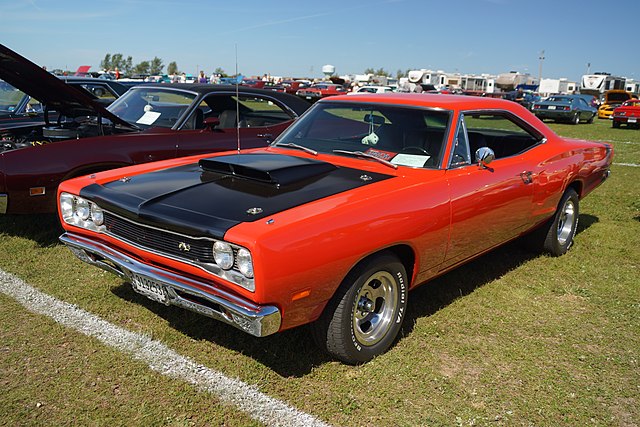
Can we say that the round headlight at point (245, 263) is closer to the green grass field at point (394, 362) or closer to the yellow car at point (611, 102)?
the green grass field at point (394, 362)

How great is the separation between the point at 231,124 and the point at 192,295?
3.67 meters

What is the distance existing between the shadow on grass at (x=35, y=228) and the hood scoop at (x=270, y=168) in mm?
2428

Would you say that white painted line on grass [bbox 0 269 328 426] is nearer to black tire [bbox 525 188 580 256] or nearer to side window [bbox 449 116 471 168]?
side window [bbox 449 116 471 168]

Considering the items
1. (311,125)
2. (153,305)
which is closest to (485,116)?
(311,125)

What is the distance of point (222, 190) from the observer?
313 centimetres

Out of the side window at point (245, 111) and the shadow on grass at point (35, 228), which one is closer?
the shadow on grass at point (35, 228)

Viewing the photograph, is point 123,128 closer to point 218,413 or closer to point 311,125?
point 311,125

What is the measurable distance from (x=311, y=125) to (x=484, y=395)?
93.0 inches

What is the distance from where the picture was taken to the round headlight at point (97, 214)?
3275 millimetres

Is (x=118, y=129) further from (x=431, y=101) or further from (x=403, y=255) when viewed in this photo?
(x=403, y=255)

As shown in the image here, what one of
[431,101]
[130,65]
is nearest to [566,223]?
[431,101]

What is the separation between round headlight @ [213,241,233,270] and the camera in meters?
2.61

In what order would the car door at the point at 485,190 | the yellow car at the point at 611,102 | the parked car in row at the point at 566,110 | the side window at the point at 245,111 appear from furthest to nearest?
the yellow car at the point at 611,102 → the parked car in row at the point at 566,110 → the side window at the point at 245,111 → the car door at the point at 485,190

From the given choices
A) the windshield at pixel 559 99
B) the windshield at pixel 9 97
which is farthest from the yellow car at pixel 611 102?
the windshield at pixel 9 97
